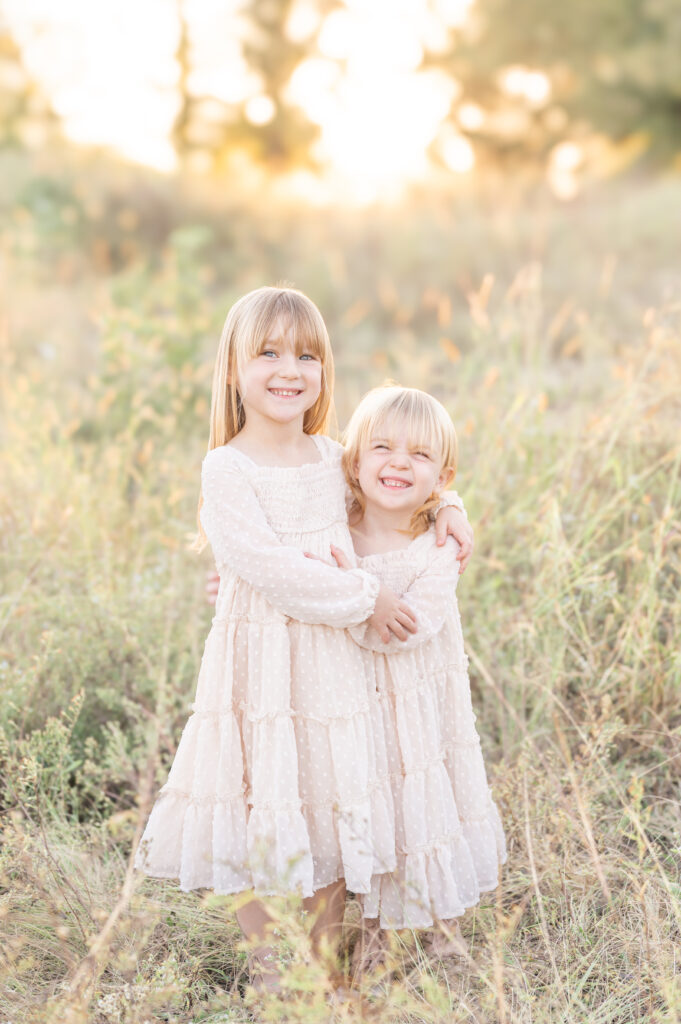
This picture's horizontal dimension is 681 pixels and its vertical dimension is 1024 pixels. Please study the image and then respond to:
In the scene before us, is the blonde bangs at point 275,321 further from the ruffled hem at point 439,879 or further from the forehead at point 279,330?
the ruffled hem at point 439,879

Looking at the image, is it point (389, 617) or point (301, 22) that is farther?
point (301, 22)

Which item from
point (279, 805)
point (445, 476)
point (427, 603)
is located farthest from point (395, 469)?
point (279, 805)

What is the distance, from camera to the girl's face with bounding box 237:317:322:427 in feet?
7.14

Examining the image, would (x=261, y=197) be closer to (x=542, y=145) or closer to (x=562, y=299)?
(x=562, y=299)

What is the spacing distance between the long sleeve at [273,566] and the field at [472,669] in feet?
1.24

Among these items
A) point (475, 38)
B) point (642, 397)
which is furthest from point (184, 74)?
point (642, 397)

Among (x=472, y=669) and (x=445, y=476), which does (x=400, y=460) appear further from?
(x=472, y=669)

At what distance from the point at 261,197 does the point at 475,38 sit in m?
9.18

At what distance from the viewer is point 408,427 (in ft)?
7.32

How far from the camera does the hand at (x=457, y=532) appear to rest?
229cm

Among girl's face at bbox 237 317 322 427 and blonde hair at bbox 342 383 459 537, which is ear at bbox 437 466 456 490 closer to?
blonde hair at bbox 342 383 459 537

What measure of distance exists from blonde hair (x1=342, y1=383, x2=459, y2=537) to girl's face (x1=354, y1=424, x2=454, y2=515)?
2 cm

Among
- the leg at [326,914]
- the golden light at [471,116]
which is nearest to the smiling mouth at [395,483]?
the leg at [326,914]

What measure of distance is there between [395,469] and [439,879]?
0.94 m
